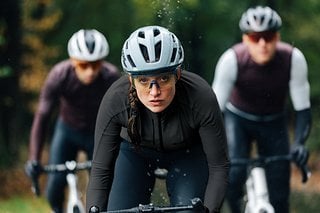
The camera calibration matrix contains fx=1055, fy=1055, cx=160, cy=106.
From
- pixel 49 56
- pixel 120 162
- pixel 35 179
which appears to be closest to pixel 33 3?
pixel 49 56

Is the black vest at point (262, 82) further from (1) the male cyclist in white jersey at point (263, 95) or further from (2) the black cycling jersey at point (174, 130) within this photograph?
(2) the black cycling jersey at point (174, 130)

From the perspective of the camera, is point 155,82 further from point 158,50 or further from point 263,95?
point 263,95

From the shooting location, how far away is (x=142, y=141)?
567 centimetres

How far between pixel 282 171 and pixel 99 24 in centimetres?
845

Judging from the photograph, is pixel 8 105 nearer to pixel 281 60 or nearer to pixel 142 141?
pixel 281 60

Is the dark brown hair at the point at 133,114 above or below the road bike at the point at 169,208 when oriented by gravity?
above

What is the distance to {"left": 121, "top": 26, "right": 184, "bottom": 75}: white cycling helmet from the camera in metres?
5.24

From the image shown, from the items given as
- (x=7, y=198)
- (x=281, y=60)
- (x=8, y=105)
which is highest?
(x=281, y=60)

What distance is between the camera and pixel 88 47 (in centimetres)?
872

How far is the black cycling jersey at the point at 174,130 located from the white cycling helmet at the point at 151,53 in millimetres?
206

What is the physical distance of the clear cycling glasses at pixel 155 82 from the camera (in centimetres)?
522

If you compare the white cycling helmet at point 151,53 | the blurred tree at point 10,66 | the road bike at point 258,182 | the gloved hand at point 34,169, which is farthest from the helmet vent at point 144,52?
the blurred tree at point 10,66

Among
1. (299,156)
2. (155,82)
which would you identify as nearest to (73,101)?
(299,156)

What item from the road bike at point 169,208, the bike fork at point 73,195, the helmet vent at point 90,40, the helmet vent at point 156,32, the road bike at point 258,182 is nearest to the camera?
the road bike at point 169,208
